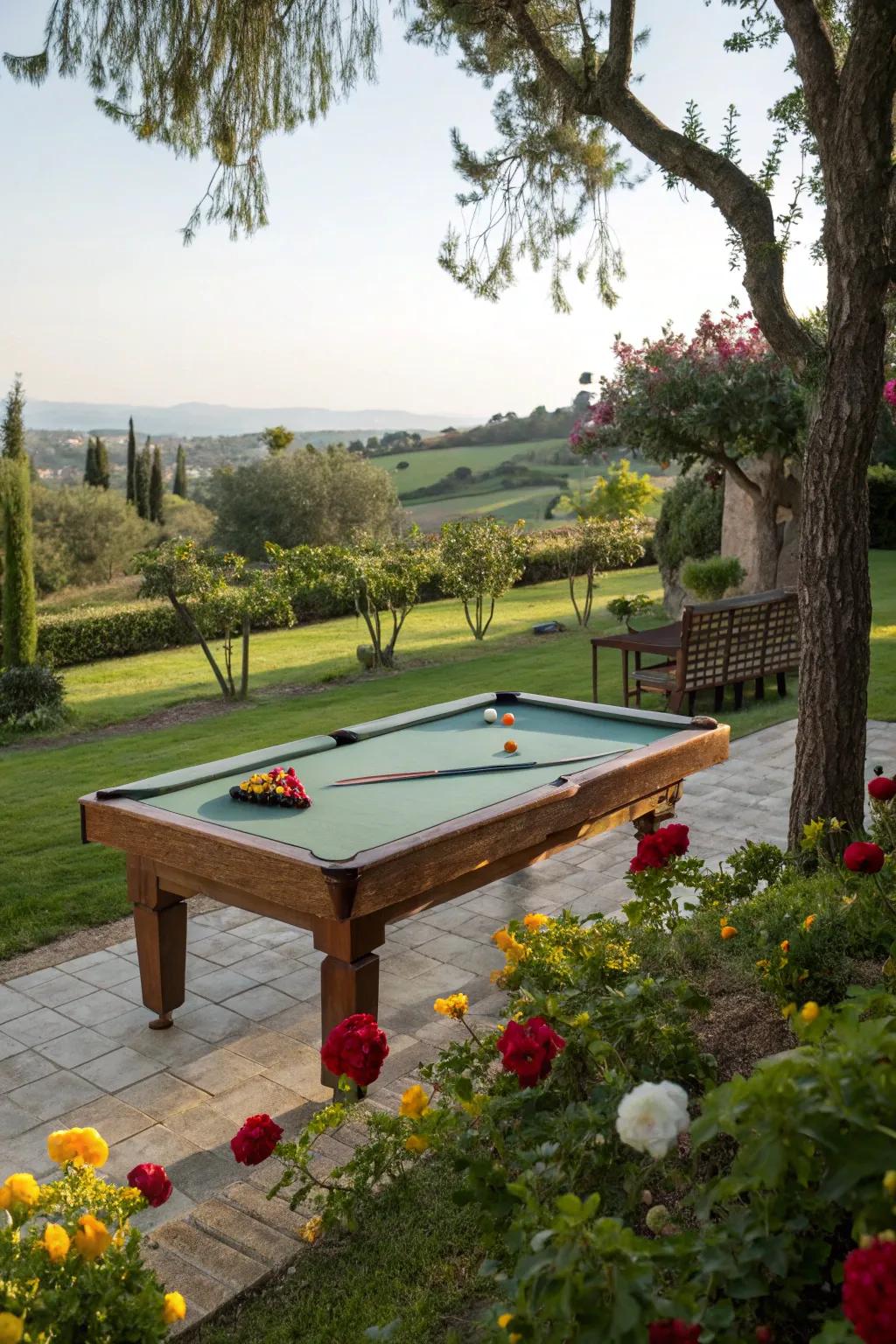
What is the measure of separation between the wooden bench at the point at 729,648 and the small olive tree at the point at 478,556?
4.14 m

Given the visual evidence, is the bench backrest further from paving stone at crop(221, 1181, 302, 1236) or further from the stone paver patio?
paving stone at crop(221, 1181, 302, 1236)

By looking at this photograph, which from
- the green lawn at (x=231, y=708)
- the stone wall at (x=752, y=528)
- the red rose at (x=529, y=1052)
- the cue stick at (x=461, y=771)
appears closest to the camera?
the red rose at (x=529, y=1052)

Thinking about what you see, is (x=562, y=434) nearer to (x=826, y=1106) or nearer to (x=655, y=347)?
(x=655, y=347)

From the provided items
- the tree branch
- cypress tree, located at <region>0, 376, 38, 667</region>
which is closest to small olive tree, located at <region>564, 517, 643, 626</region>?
cypress tree, located at <region>0, 376, 38, 667</region>

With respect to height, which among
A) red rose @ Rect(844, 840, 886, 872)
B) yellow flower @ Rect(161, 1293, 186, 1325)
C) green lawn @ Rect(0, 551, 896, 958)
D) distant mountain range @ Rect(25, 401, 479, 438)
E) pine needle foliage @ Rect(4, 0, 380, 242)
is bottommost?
green lawn @ Rect(0, 551, 896, 958)

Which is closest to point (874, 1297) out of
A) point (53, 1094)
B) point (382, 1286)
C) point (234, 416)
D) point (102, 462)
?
point (382, 1286)

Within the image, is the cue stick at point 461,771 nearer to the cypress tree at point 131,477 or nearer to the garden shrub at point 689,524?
the garden shrub at point 689,524

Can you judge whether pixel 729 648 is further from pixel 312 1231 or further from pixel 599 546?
pixel 312 1231

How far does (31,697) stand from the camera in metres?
10.7

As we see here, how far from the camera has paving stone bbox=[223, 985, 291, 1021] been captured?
4.18m

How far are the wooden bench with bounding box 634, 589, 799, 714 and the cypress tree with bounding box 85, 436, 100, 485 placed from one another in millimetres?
23730

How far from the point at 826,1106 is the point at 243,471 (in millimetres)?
28165

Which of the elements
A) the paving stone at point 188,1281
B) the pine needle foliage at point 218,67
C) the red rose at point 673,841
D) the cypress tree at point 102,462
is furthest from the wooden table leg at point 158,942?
the cypress tree at point 102,462

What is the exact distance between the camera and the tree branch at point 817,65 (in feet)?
13.8
